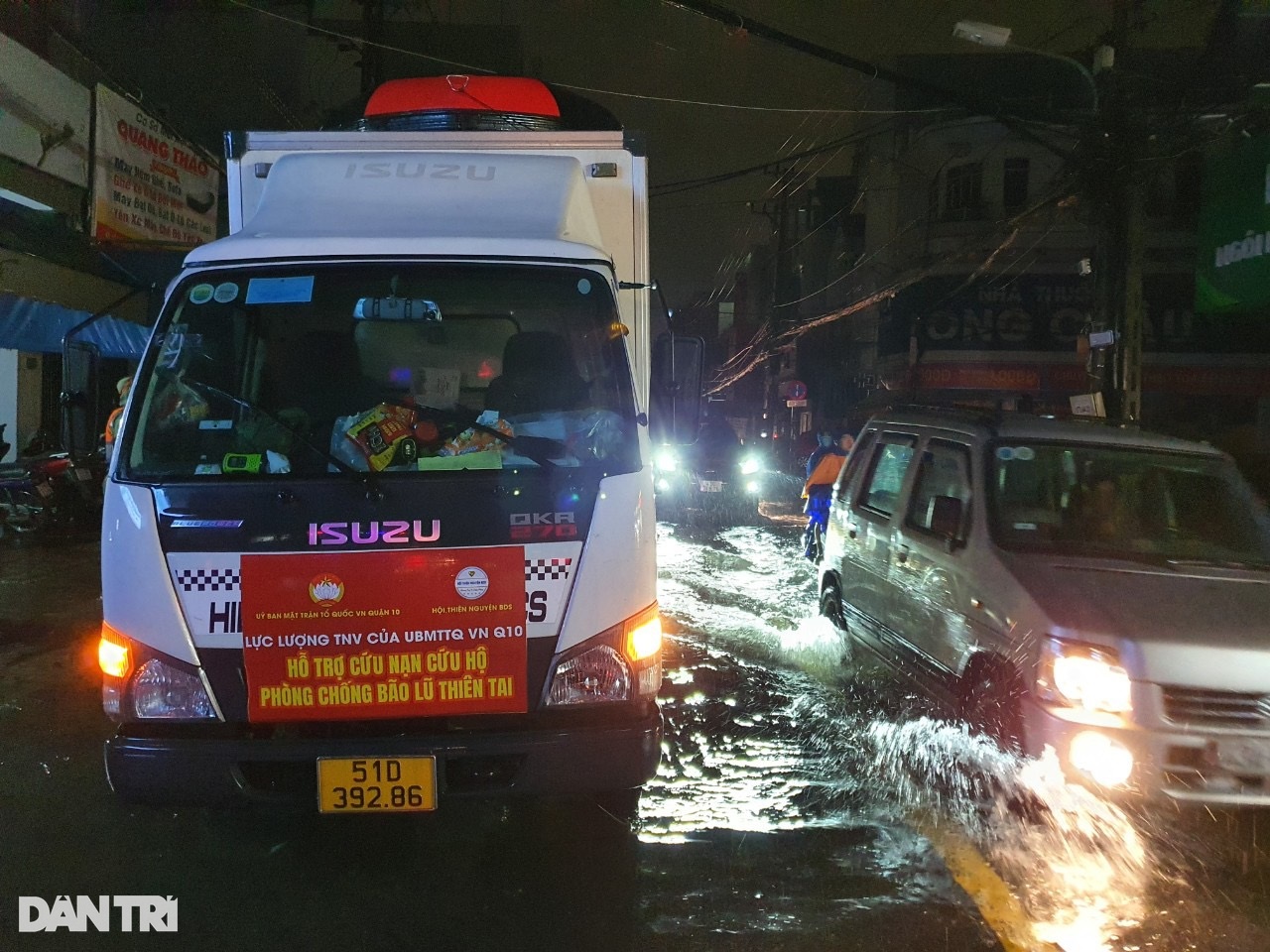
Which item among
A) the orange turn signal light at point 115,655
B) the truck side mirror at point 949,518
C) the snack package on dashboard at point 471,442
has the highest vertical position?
the snack package on dashboard at point 471,442

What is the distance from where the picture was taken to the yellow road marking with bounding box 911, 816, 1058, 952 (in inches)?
130

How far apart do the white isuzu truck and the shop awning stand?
323 inches

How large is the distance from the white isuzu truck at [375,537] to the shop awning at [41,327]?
822 cm

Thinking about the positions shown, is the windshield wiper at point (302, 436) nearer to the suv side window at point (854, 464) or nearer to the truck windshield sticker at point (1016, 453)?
the truck windshield sticker at point (1016, 453)

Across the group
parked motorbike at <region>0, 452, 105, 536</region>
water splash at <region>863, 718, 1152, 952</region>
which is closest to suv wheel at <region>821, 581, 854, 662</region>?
water splash at <region>863, 718, 1152, 952</region>

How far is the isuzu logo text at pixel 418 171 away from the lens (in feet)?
14.0

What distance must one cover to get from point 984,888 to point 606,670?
1.79 meters

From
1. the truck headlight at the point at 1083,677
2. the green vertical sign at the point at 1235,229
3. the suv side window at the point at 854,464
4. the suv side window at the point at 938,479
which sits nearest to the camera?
the truck headlight at the point at 1083,677

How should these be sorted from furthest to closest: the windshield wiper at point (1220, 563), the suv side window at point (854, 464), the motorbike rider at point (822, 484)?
the motorbike rider at point (822, 484)
the suv side window at point (854, 464)
the windshield wiper at point (1220, 563)

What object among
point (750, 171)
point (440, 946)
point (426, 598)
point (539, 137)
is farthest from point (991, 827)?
point (750, 171)

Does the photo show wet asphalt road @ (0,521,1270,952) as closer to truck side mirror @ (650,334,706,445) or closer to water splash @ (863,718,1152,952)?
water splash @ (863,718,1152,952)

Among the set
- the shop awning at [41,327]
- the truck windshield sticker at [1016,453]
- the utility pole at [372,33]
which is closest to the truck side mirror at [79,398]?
the truck windshield sticker at [1016,453]

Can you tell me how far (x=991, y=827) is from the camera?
4.27m

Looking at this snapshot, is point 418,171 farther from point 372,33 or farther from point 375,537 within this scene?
point 372,33
